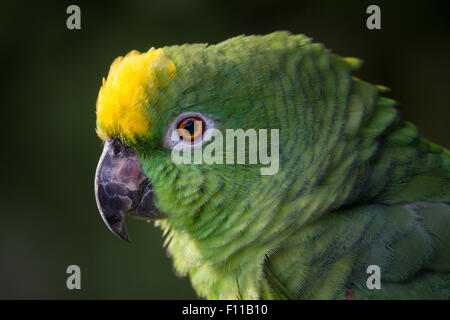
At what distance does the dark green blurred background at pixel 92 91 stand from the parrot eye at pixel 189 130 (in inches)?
77.6

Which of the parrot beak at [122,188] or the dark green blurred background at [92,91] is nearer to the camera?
the parrot beak at [122,188]

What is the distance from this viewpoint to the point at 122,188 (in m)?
1.46

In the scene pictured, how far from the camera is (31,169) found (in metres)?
3.37

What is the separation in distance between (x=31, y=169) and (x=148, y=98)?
2.35m

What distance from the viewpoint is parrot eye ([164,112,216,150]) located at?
1394mm

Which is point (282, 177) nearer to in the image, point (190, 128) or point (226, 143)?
point (226, 143)

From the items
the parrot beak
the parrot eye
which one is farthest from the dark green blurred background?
the parrot eye

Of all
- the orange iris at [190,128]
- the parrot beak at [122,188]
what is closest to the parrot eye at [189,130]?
the orange iris at [190,128]

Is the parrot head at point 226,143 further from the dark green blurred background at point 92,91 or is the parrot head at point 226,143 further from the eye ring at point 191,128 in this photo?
the dark green blurred background at point 92,91

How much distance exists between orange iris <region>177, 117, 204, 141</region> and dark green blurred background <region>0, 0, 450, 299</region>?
1.98 meters

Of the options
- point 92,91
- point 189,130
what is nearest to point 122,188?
point 189,130

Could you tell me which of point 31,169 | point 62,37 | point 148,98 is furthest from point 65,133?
point 148,98

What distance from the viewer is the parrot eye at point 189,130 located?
4.57ft

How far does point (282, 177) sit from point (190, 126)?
1.08 ft
